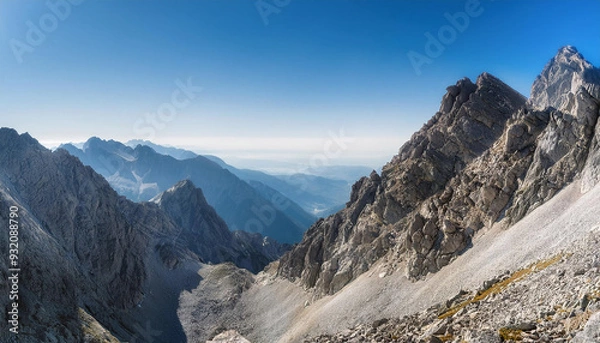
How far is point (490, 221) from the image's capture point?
Answer: 5719 cm

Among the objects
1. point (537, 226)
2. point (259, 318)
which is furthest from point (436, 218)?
point (259, 318)

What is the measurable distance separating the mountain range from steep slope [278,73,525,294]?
433mm

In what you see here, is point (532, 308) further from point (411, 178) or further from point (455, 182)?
point (411, 178)

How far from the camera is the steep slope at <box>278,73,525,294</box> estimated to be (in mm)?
85000

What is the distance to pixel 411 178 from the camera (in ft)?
298

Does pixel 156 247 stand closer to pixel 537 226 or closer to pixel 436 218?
pixel 436 218

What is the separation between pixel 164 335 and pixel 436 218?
282 ft

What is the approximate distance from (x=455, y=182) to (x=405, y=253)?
66.5 feet

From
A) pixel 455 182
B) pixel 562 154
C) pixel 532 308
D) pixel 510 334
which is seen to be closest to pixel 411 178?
pixel 455 182

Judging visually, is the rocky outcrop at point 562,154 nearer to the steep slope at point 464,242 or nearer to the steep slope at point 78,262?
the steep slope at point 464,242

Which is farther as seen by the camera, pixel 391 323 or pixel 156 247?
pixel 156 247

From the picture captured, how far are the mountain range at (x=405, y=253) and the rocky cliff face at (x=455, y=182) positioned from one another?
326 mm

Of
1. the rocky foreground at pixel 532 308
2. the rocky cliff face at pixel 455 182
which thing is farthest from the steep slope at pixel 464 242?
the rocky cliff face at pixel 455 182
